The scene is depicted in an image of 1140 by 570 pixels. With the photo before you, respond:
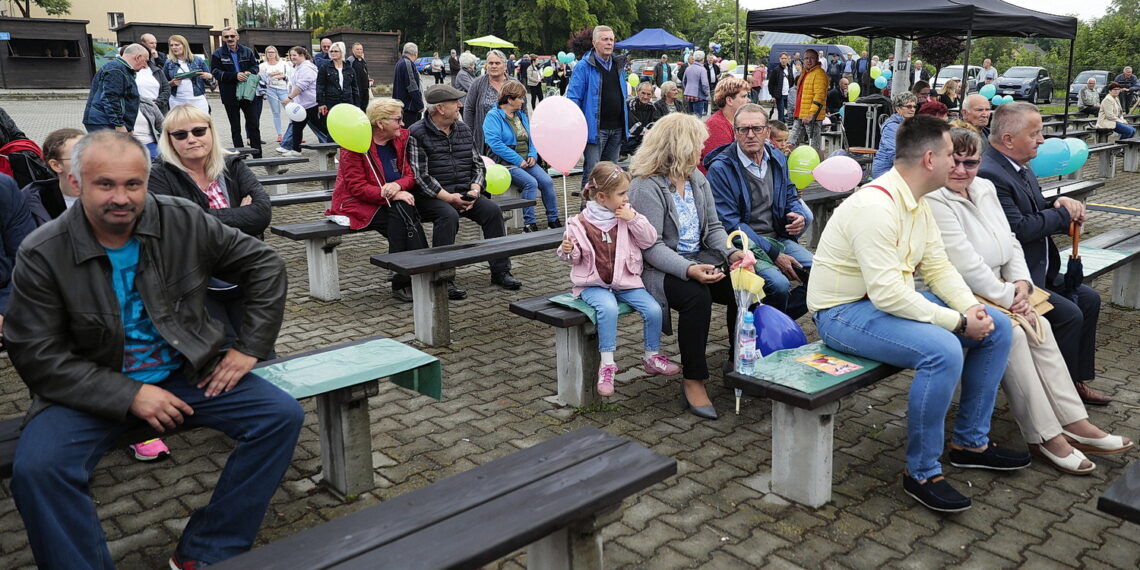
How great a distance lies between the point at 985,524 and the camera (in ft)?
11.2

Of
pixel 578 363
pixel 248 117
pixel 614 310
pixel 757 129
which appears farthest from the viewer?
pixel 248 117

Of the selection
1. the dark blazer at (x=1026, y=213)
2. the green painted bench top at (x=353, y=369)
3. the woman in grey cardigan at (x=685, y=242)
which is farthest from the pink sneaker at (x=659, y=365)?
the dark blazer at (x=1026, y=213)

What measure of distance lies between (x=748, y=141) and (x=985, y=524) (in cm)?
250

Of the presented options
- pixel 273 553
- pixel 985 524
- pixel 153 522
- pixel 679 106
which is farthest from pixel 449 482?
pixel 679 106

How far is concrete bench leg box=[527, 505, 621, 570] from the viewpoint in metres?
2.73

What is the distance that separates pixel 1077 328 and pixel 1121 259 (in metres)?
1.77

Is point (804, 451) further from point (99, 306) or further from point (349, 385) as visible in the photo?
point (99, 306)

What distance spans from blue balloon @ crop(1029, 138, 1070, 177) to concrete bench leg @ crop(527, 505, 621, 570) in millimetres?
4490

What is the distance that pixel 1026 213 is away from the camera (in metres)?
4.60

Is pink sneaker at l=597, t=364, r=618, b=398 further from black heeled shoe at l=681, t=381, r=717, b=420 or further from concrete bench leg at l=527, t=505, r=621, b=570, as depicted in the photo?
concrete bench leg at l=527, t=505, r=621, b=570

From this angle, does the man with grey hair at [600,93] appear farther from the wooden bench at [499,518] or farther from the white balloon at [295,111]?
the wooden bench at [499,518]

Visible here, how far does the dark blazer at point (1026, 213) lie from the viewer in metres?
4.52

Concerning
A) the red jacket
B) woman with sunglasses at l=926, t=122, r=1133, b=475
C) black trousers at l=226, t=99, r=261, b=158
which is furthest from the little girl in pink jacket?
black trousers at l=226, t=99, r=261, b=158

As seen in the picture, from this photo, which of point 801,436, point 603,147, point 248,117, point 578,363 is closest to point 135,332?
point 578,363
